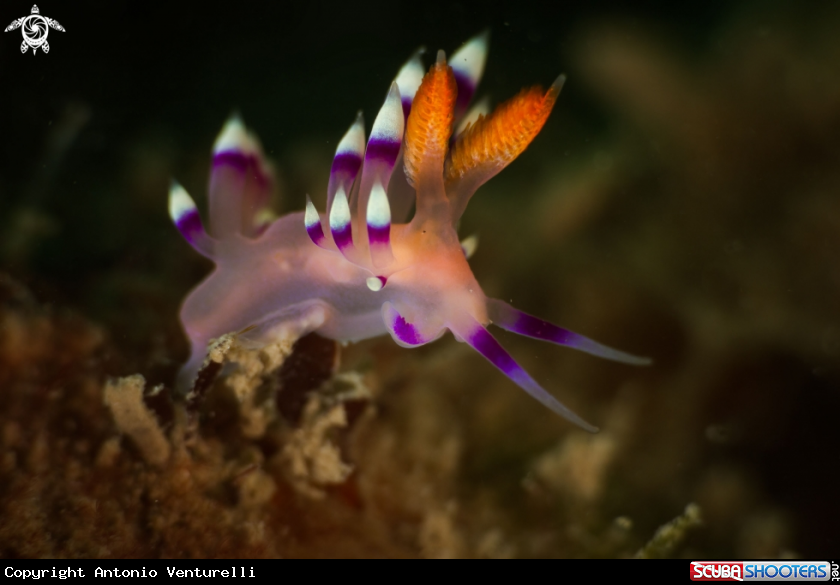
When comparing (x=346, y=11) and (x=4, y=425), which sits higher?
(x=346, y=11)

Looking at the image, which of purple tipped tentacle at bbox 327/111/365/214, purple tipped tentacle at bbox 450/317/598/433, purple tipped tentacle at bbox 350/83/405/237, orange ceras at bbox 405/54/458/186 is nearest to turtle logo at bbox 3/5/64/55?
purple tipped tentacle at bbox 327/111/365/214

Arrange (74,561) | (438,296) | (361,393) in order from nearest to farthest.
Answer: (74,561) < (438,296) < (361,393)

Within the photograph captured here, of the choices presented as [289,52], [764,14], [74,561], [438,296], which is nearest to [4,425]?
[74,561]

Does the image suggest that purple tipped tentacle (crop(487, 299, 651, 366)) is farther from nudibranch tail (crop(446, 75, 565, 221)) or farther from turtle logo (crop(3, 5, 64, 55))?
turtle logo (crop(3, 5, 64, 55))

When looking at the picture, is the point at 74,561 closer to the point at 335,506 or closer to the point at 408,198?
the point at 335,506

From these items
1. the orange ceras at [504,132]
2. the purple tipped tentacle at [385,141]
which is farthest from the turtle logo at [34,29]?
the orange ceras at [504,132]

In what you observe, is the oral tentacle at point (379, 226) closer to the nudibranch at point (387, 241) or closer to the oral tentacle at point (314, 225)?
the nudibranch at point (387, 241)
